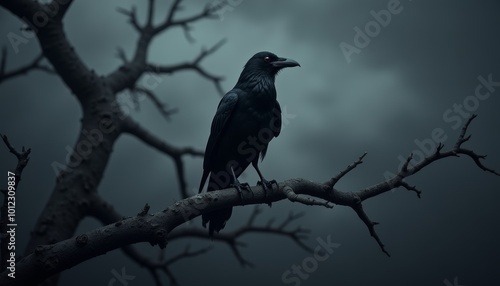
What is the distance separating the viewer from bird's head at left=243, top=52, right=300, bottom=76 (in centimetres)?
304

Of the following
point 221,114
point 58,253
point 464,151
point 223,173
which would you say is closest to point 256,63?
point 221,114

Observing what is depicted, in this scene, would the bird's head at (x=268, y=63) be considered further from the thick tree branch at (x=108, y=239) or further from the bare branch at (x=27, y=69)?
the bare branch at (x=27, y=69)

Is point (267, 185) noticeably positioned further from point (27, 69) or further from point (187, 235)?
point (27, 69)

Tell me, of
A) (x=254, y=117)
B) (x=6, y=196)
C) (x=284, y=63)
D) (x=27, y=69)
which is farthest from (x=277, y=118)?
(x=27, y=69)

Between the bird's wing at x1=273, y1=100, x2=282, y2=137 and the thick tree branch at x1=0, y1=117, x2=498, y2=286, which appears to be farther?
the bird's wing at x1=273, y1=100, x2=282, y2=137

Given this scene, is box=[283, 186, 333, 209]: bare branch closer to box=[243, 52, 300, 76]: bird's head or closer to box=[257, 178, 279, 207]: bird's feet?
box=[257, 178, 279, 207]: bird's feet

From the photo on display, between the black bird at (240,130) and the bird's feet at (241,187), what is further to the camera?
the black bird at (240,130)

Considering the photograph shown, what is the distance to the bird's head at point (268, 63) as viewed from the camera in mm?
3043

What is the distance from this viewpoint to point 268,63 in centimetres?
309

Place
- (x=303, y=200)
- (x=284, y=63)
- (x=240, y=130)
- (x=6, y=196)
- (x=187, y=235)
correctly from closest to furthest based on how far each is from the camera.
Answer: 1. (x=6, y=196)
2. (x=303, y=200)
3. (x=240, y=130)
4. (x=284, y=63)
5. (x=187, y=235)

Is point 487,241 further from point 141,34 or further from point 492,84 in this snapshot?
point 141,34

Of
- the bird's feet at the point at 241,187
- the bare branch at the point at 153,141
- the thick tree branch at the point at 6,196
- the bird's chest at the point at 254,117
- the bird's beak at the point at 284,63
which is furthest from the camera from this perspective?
the bare branch at the point at 153,141

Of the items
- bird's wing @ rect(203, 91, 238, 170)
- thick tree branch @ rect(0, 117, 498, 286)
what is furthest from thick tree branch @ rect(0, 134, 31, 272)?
bird's wing @ rect(203, 91, 238, 170)

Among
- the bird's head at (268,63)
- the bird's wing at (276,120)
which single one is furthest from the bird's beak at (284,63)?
the bird's wing at (276,120)
